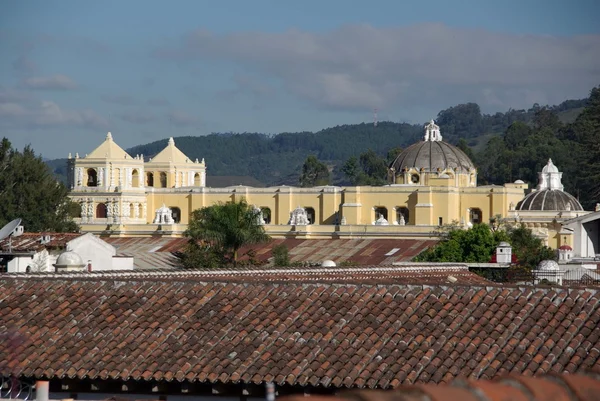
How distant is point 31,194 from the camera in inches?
2682

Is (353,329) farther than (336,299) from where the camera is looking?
No

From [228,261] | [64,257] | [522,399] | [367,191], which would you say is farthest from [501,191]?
[522,399]

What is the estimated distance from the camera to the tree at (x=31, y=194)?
218 ft

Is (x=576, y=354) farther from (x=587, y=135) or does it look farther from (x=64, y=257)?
(x=587, y=135)

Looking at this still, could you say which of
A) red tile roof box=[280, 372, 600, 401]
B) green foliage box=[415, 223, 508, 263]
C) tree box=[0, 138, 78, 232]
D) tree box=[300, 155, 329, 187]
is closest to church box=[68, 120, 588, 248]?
tree box=[0, 138, 78, 232]

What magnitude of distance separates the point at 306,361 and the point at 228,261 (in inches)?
1528

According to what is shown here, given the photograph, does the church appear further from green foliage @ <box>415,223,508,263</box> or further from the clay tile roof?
the clay tile roof

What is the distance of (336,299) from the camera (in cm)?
1622

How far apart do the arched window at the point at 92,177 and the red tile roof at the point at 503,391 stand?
81.7 metres

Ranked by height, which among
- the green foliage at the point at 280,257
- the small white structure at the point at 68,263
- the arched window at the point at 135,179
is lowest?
the green foliage at the point at 280,257

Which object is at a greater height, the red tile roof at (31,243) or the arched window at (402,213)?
the arched window at (402,213)

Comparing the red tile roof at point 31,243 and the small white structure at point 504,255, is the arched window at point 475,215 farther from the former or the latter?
the red tile roof at point 31,243

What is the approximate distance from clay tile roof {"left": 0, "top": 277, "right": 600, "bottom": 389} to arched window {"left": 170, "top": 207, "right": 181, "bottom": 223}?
227ft

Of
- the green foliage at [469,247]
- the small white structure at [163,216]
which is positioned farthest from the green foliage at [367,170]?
the green foliage at [469,247]
